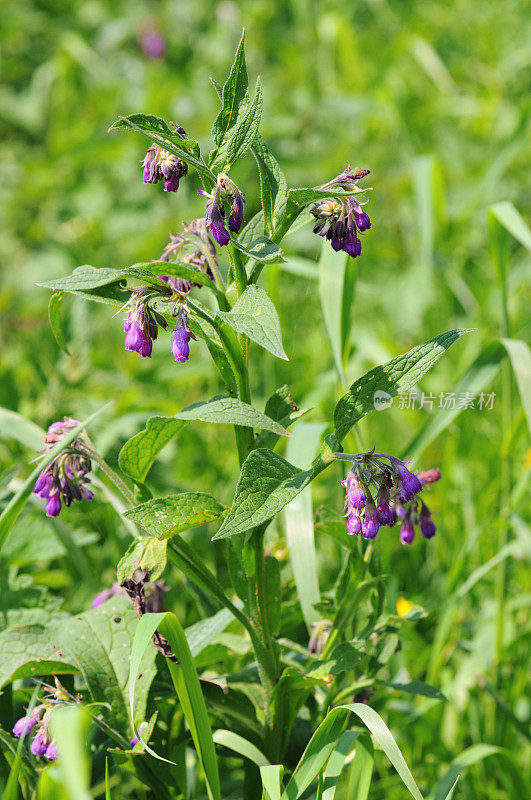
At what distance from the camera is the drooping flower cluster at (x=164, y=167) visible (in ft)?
3.98

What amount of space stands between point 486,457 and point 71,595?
139 cm

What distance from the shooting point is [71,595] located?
6.50 ft

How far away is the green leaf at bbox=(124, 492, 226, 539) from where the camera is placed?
3.81ft

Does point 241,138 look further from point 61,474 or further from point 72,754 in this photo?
point 72,754

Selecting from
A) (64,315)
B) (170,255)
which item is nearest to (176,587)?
(170,255)

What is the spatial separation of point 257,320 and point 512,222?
1118 mm

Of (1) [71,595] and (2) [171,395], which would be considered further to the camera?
(2) [171,395]

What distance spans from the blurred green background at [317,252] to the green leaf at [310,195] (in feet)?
2.36

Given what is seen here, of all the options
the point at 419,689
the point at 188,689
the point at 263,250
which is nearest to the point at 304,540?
the point at 419,689

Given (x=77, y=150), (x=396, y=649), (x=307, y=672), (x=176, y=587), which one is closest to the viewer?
(x=307, y=672)

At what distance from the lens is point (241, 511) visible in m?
1.08

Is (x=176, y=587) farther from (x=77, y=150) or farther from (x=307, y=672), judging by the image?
(x=77, y=150)

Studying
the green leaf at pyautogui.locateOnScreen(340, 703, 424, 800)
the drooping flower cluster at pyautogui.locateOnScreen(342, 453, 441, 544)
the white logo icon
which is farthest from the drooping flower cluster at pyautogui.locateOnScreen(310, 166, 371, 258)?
the green leaf at pyautogui.locateOnScreen(340, 703, 424, 800)

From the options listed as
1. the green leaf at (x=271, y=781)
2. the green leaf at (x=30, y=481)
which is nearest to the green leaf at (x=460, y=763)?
the green leaf at (x=271, y=781)
